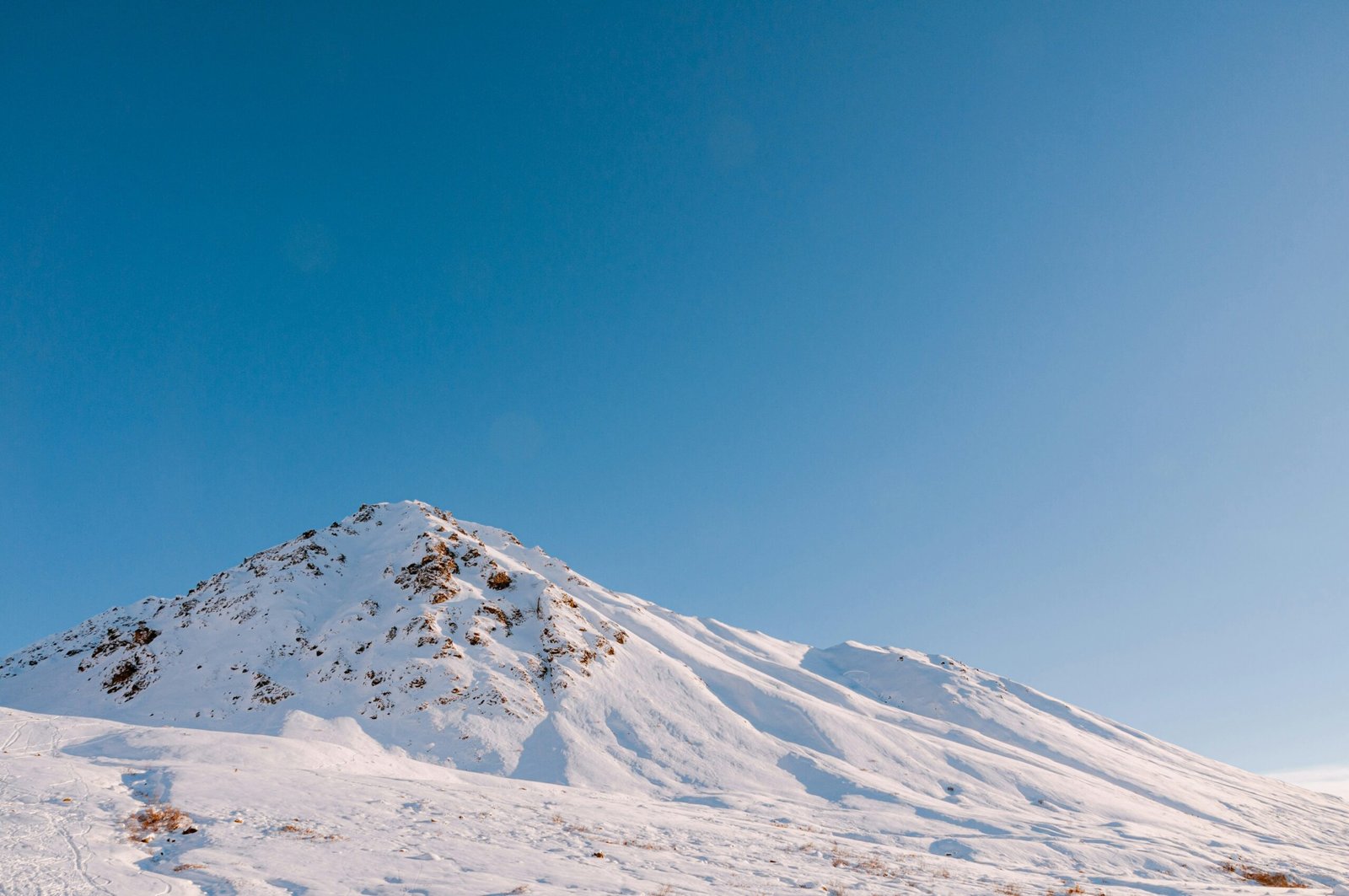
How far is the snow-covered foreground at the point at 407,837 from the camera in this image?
49.6ft

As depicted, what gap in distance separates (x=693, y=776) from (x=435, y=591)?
88.1 ft

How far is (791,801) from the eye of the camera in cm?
3747

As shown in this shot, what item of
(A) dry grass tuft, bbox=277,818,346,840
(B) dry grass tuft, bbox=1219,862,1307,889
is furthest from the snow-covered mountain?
(A) dry grass tuft, bbox=277,818,346,840

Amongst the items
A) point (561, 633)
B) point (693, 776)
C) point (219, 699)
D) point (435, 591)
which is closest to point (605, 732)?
point (693, 776)

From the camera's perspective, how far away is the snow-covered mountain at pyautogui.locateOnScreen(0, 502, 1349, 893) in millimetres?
36281

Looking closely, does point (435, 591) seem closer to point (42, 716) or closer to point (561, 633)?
point (561, 633)

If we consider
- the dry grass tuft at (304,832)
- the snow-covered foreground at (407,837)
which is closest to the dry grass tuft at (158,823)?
the snow-covered foreground at (407,837)

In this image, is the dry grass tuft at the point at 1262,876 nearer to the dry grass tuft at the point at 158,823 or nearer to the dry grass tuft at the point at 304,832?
the dry grass tuft at the point at 304,832

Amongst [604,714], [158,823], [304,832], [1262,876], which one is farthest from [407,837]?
[1262,876]

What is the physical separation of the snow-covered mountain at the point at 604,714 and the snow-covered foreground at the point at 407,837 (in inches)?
29.9

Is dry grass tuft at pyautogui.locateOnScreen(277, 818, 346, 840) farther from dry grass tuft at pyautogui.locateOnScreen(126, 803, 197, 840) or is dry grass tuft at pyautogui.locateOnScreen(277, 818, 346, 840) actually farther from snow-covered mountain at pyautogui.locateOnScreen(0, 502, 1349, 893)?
snow-covered mountain at pyautogui.locateOnScreen(0, 502, 1349, 893)

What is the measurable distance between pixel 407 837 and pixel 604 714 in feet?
97.1

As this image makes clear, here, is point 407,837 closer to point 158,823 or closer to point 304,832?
point 304,832

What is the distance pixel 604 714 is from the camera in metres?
47.5
